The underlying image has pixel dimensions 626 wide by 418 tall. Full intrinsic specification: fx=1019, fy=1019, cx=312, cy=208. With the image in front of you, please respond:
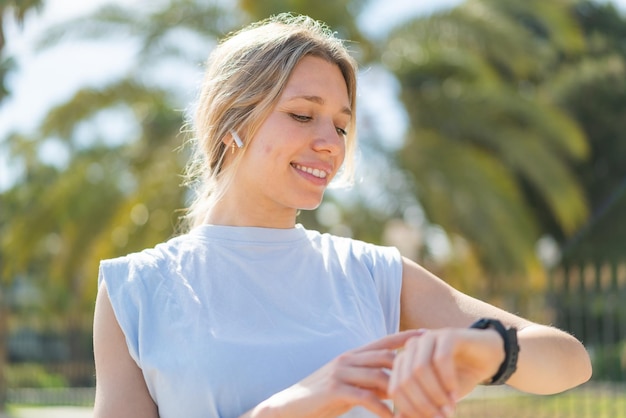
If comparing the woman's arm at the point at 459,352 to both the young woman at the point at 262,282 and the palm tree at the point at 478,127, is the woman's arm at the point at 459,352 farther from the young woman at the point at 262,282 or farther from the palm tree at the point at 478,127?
the palm tree at the point at 478,127

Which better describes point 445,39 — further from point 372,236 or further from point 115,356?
point 115,356

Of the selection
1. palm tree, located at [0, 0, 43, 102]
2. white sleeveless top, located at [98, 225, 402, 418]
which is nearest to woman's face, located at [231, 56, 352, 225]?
white sleeveless top, located at [98, 225, 402, 418]

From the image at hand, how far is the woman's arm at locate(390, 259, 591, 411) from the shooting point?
4.53ft

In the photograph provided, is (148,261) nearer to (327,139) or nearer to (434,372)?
(327,139)

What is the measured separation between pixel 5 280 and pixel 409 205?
5.30 meters

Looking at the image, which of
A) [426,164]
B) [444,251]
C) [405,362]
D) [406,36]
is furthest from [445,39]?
[405,362]

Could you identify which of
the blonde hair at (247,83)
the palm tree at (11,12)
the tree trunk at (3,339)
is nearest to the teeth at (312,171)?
the blonde hair at (247,83)

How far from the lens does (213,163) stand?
2293mm

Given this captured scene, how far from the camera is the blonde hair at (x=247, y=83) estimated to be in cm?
209

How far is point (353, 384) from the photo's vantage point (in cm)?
156

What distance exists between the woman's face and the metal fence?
8514 millimetres

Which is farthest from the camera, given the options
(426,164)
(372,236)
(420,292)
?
(426,164)

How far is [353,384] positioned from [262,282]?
1.96 ft

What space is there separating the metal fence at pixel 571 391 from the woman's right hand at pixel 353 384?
896 cm
